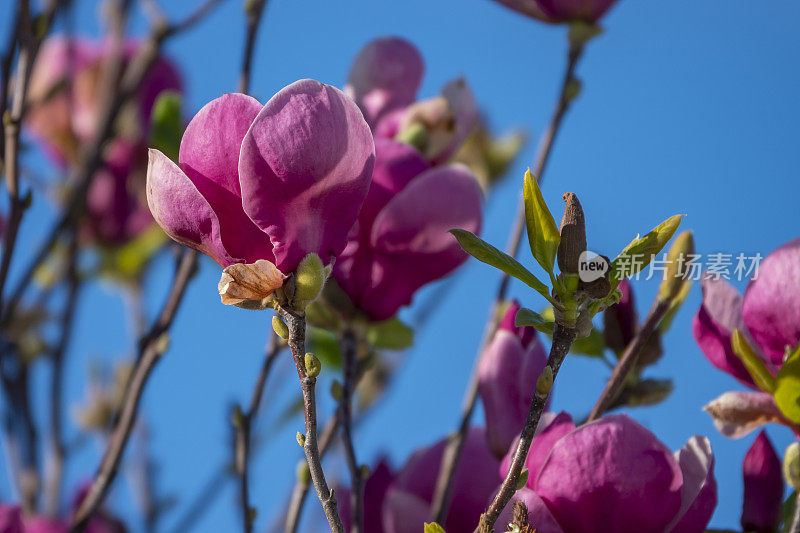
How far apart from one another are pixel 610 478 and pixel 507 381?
14 centimetres

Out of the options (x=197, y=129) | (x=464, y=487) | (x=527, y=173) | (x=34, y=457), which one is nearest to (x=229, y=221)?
(x=197, y=129)

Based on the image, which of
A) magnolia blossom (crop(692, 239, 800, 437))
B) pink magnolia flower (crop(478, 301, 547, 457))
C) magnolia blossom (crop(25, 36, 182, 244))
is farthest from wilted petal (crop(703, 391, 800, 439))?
magnolia blossom (crop(25, 36, 182, 244))

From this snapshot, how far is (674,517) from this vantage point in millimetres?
565

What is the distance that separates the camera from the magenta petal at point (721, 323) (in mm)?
651

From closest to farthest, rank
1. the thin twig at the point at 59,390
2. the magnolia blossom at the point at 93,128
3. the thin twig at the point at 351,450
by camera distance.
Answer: the thin twig at the point at 351,450 → the thin twig at the point at 59,390 → the magnolia blossom at the point at 93,128

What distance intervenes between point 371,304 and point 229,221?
0.22 meters

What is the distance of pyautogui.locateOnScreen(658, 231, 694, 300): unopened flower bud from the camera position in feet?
2.06

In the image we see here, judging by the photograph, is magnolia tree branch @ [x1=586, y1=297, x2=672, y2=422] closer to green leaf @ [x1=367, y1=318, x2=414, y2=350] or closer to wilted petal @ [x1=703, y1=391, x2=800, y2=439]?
wilted petal @ [x1=703, y1=391, x2=800, y2=439]

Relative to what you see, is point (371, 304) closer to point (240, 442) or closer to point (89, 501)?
point (240, 442)

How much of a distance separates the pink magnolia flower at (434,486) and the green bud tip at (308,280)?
24cm

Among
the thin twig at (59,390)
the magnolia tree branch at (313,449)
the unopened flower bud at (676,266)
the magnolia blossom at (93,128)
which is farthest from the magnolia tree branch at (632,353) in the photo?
the magnolia blossom at (93,128)

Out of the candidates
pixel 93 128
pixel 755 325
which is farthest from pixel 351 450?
pixel 93 128

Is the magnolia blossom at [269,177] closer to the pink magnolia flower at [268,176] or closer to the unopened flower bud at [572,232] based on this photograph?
the pink magnolia flower at [268,176]

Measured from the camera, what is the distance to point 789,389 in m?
0.58
